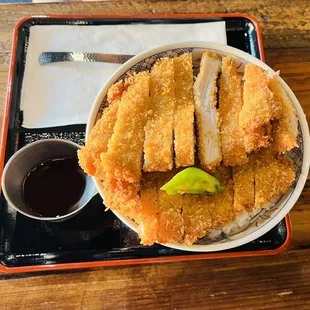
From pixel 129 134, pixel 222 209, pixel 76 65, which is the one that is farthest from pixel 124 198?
pixel 76 65

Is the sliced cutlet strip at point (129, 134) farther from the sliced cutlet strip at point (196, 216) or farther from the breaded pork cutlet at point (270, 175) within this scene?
the breaded pork cutlet at point (270, 175)

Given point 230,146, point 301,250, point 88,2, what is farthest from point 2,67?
point 301,250

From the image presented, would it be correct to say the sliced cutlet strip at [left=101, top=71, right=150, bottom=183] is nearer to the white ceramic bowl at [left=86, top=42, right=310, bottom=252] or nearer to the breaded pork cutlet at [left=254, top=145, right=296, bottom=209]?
the white ceramic bowl at [left=86, top=42, right=310, bottom=252]

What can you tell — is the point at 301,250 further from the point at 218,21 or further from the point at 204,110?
the point at 218,21

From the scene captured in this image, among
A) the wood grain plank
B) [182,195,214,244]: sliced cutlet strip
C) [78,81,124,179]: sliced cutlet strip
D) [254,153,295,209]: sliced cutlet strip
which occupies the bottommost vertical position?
the wood grain plank

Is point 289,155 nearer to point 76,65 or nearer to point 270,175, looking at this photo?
point 270,175

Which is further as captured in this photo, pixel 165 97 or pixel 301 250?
pixel 301 250

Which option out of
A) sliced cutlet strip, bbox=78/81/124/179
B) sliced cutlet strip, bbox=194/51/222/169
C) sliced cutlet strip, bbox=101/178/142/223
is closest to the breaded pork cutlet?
sliced cutlet strip, bbox=194/51/222/169

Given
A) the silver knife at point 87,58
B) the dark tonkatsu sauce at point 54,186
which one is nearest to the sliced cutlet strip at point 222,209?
the dark tonkatsu sauce at point 54,186

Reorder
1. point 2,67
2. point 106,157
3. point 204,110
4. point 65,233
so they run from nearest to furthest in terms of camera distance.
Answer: point 106,157 → point 204,110 → point 65,233 → point 2,67
